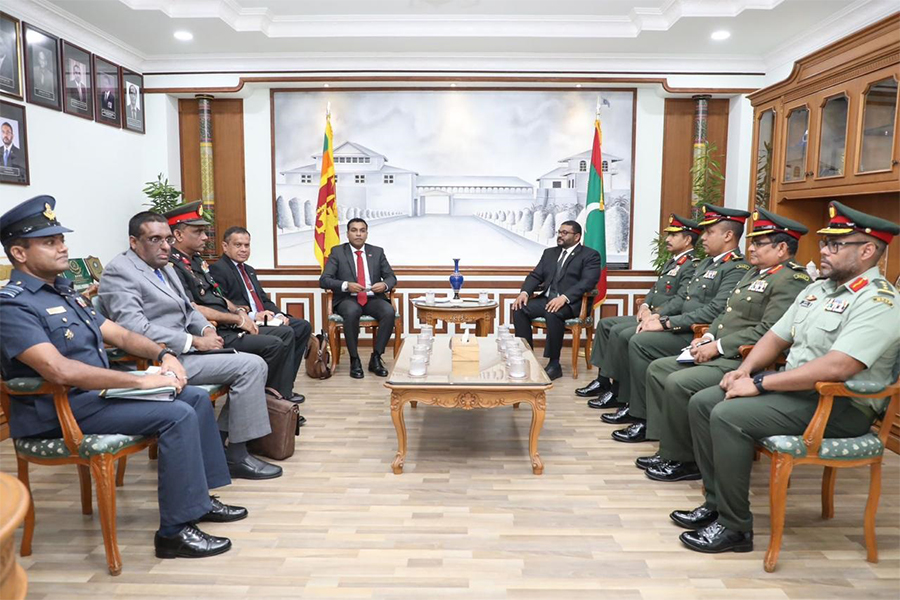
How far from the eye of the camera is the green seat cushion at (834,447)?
2346 millimetres

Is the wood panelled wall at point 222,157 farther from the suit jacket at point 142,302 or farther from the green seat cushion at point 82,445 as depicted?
the green seat cushion at point 82,445

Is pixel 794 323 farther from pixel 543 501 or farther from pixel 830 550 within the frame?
pixel 543 501

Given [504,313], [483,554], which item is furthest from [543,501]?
[504,313]

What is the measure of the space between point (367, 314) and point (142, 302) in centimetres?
257

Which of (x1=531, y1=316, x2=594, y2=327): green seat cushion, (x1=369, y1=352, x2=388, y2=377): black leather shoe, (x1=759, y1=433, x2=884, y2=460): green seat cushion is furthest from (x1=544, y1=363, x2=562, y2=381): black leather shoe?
(x1=759, y1=433, x2=884, y2=460): green seat cushion

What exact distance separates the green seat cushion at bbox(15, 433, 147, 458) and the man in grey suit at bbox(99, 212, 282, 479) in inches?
28.7

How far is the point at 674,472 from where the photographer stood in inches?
126

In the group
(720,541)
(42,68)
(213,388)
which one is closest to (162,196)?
(42,68)

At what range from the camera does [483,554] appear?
246 cm

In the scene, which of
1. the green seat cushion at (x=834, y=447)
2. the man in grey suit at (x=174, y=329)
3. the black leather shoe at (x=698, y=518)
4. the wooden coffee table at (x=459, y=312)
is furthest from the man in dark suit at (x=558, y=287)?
the green seat cushion at (x=834, y=447)

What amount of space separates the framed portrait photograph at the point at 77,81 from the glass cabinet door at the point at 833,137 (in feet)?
18.1

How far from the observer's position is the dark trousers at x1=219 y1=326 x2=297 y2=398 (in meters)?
3.99

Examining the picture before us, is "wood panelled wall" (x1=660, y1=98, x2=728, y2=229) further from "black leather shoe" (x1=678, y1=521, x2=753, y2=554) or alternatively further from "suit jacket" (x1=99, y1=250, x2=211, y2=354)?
"suit jacket" (x1=99, y1=250, x2=211, y2=354)

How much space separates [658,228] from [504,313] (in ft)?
5.90
